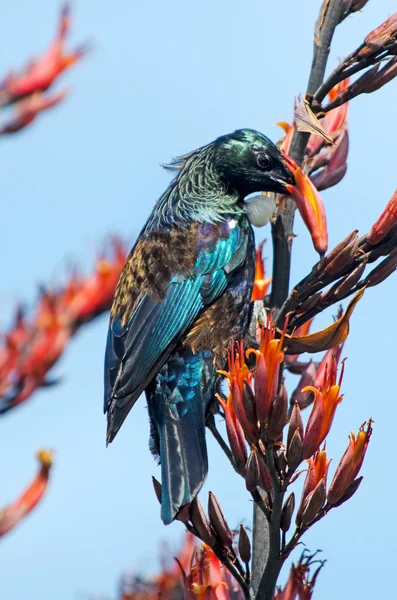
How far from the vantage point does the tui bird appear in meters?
3.21

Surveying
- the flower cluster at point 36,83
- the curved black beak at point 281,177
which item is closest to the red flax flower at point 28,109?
the flower cluster at point 36,83

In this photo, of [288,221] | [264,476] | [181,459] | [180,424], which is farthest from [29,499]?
[288,221]

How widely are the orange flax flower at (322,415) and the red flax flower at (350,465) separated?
83 mm

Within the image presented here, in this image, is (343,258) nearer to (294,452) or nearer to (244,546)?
(294,452)

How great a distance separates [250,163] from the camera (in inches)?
148

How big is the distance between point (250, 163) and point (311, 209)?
2.93 ft

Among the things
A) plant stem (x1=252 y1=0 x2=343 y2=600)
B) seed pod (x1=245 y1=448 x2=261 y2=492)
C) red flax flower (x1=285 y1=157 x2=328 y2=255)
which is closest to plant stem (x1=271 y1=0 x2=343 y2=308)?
plant stem (x1=252 y1=0 x2=343 y2=600)

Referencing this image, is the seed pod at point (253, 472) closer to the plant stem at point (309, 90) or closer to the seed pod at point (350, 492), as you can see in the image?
the seed pod at point (350, 492)

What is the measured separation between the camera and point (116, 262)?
3.42 meters

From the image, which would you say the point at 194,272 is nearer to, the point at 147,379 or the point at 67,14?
the point at 147,379

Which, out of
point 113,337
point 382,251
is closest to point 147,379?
point 113,337

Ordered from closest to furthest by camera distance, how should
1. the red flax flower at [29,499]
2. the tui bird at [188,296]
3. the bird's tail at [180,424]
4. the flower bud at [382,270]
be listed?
the red flax flower at [29,499] < the bird's tail at [180,424] < the flower bud at [382,270] < the tui bird at [188,296]

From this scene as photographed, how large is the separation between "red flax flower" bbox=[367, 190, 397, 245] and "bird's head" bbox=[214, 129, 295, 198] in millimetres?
570

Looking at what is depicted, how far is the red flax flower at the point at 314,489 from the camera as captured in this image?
2381mm
